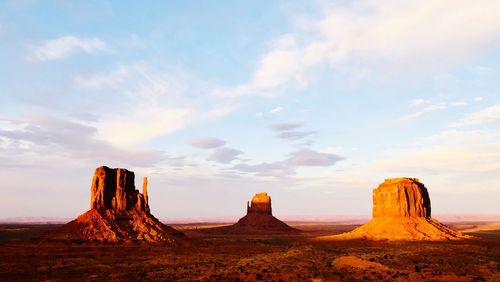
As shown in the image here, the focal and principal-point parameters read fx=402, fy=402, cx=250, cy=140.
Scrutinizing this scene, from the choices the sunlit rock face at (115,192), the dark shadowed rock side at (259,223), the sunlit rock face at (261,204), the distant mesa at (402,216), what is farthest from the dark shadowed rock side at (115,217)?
the sunlit rock face at (261,204)

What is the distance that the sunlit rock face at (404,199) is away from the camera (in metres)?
95.0

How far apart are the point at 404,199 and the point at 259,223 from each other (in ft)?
248

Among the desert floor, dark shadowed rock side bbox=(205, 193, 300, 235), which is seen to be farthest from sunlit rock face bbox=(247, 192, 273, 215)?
the desert floor

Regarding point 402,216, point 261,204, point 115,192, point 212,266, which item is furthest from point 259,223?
point 212,266

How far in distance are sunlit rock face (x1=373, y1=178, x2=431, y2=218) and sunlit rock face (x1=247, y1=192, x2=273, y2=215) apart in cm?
7184

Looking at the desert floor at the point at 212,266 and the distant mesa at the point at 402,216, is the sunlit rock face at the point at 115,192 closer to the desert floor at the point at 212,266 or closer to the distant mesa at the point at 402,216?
the desert floor at the point at 212,266

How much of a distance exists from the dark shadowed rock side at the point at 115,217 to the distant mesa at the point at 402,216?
46273mm

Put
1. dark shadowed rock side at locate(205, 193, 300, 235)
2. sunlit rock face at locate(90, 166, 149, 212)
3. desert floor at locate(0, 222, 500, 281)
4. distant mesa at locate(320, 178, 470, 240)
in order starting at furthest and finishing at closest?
1. dark shadowed rock side at locate(205, 193, 300, 235)
2. distant mesa at locate(320, 178, 470, 240)
3. sunlit rock face at locate(90, 166, 149, 212)
4. desert floor at locate(0, 222, 500, 281)

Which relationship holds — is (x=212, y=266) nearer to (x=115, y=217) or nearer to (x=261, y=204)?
(x=115, y=217)

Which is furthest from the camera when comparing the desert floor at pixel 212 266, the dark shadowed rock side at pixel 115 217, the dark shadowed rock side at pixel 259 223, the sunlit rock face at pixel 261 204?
the sunlit rock face at pixel 261 204

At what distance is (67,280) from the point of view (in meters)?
38.3

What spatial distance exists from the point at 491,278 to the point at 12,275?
153 feet

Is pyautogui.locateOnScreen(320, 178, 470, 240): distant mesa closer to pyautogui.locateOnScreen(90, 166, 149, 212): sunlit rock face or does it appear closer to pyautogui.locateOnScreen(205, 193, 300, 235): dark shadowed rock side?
pyautogui.locateOnScreen(90, 166, 149, 212): sunlit rock face

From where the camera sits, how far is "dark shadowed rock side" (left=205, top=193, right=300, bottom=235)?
15200 cm
